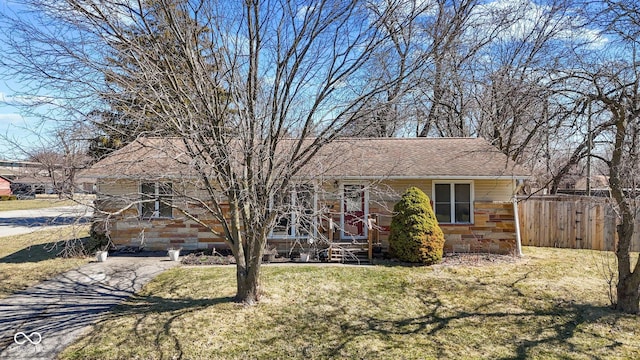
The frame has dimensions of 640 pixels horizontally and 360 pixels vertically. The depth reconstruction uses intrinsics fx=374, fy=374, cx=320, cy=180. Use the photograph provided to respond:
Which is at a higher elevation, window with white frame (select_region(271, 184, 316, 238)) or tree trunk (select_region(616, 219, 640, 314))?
window with white frame (select_region(271, 184, 316, 238))

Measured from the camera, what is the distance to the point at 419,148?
13086 millimetres

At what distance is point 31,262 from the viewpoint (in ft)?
34.1

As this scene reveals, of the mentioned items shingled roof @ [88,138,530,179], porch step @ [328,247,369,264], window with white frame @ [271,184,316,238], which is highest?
shingled roof @ [88,138,530,179]

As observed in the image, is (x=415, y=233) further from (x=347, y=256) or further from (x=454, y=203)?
(x=454, y=203)

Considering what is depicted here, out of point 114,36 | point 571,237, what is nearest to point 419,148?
point 571,237

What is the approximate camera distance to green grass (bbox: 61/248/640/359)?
5164 millimetres

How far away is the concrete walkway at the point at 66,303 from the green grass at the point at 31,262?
45 centimetres

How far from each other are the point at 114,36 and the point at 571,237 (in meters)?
14.0

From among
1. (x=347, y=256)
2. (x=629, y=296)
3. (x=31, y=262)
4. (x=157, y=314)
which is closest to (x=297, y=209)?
(x=157, y=314)

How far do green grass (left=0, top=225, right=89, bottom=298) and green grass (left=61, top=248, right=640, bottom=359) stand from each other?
194 centimetres

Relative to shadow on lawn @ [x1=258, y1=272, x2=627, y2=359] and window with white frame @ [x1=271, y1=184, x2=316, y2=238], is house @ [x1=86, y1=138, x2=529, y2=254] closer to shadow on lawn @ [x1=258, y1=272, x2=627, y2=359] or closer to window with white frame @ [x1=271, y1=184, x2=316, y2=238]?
window with white frame @ [x1=271, y1=184, x2=316, y2=238]

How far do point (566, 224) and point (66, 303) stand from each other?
14130 mm

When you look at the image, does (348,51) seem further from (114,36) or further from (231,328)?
(231,328)

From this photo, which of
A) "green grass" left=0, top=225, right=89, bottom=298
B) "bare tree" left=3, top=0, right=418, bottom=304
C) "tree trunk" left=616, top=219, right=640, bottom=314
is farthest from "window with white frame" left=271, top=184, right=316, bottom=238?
"tree trunk" left=616, top=219, right=640, bottom=314
